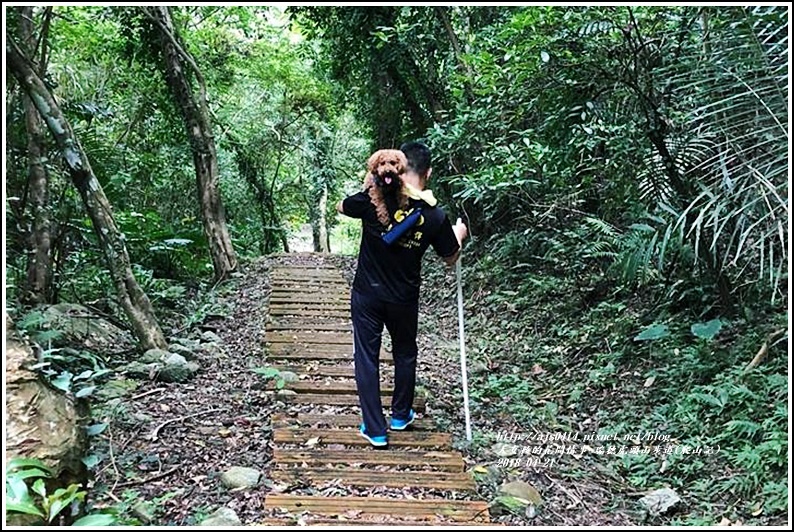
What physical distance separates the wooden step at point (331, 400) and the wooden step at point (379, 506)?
57.3 inches

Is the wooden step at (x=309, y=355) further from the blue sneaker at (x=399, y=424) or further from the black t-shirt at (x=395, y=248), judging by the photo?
the black t-shirt at (x=395, y=248)

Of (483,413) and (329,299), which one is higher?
(329,299)

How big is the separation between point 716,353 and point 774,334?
494 mm

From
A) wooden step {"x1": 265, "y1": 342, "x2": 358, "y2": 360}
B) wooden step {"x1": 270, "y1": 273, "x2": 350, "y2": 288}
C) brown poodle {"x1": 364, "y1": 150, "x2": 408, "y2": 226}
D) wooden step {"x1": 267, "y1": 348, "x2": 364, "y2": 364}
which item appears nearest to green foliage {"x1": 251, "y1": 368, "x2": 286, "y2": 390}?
wooden step {"x1": 267, "y1": 348, "x2": 364, "y2": 364}

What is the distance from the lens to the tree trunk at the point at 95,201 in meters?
4.39

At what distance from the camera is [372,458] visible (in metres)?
3.63

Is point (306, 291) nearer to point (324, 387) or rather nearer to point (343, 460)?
point (324, 387)

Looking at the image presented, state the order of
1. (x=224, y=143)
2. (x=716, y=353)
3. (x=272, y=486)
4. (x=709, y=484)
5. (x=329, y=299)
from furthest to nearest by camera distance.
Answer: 1. (x=224, y=143)
2. (x=329, y=299)
3. (x=716, y=353)
4. (x=709, y=484)
5. (x=272, y=486)

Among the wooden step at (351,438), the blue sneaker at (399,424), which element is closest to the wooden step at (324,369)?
the blue sneaker at (399,424)

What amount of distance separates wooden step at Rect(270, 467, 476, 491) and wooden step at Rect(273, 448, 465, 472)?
4.4 inches

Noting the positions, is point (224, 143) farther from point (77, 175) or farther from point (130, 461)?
point (130, 461)

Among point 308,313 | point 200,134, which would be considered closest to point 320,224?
point 200,134

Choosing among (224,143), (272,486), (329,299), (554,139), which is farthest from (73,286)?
(224,143)

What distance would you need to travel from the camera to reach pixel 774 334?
4.04 m
